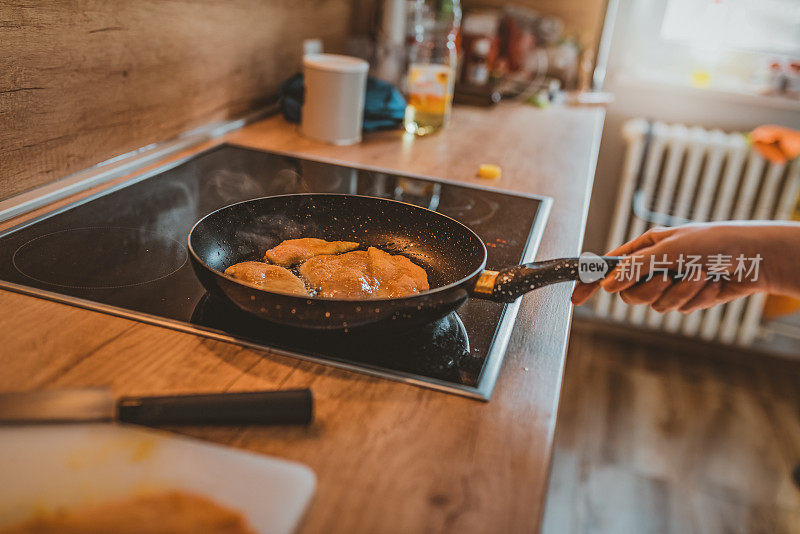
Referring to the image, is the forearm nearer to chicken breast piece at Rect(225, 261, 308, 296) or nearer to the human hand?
the human hand

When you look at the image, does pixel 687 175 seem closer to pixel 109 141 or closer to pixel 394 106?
pixel 394 106

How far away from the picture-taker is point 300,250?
82cm

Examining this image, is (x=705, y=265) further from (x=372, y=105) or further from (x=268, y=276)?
(x=372, y=105)

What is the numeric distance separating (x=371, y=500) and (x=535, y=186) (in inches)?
35.4

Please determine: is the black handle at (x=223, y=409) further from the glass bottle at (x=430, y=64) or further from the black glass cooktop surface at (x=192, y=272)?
the glass bottle at (x=430, y=64)

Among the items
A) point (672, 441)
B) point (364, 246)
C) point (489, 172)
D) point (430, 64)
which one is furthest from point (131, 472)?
point (672, 441)

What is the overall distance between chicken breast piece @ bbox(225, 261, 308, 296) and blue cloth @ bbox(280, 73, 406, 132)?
0.82 m

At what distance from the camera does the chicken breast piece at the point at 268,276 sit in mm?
705

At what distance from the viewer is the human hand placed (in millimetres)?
743

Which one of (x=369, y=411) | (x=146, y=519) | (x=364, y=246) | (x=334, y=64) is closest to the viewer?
(x=146, y=519)

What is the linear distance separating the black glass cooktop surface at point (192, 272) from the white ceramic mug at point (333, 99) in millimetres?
180

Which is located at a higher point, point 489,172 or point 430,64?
point 430,64

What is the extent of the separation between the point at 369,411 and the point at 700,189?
2.14 m

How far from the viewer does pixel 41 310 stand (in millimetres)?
672
